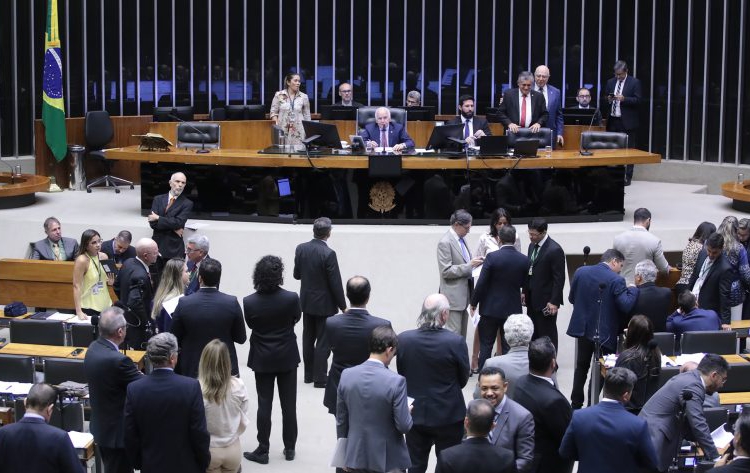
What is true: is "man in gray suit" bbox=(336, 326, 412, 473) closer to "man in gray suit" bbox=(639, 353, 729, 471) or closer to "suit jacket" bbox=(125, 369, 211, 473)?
"suit jacket" bbox=(125, 369, 211, 473)

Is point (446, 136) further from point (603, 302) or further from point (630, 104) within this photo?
point (630, 104)

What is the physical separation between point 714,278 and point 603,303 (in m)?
1.20

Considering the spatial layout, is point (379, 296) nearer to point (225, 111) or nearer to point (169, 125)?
point (169, 125)

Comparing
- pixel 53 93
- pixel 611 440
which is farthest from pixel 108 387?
pixel 53 93

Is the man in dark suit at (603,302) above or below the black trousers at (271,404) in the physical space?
above

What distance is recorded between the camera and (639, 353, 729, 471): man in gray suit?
20.6ft

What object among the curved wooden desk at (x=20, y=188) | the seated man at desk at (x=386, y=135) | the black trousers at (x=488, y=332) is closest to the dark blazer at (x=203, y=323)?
the black trousers at (x=488, y=332)

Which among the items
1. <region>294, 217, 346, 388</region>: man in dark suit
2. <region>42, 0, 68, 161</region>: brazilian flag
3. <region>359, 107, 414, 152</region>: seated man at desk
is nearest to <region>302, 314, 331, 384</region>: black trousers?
<region>294, 217, 346, 388</region>: man in dark suit

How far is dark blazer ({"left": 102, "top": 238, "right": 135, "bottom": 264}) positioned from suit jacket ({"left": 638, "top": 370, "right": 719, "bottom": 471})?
4.63m

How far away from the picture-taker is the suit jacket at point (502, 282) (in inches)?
347

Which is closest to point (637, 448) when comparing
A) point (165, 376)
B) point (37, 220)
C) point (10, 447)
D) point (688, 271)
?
point (165, 376)

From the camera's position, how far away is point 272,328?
7496mm

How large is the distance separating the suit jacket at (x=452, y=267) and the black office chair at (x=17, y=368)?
3.32 meters

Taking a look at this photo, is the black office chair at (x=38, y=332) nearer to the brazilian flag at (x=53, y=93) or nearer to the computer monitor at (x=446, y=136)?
the computer monitor at (x=446, y=136)
